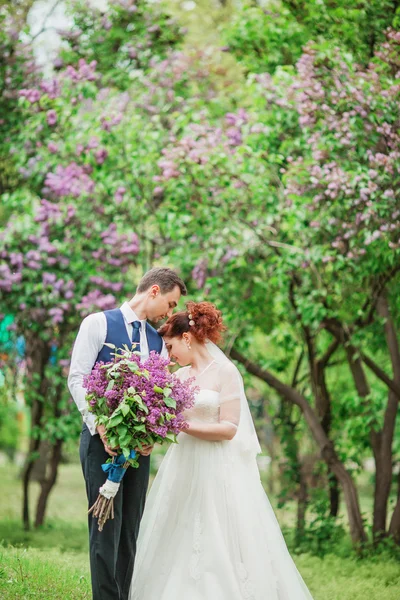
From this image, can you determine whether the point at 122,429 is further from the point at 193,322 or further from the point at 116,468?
the point at 193,322

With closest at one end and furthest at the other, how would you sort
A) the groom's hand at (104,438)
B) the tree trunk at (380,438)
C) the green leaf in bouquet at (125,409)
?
the green leaf in bouquet at (125,409) < the groom's hand at (104,438) < the tree trunk at (380,438)

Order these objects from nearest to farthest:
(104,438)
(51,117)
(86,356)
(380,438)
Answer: (104,438), (86,356), (380,438), (51,117)

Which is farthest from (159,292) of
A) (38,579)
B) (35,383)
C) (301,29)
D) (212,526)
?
(35,383)

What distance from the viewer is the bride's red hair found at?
16.4 feet

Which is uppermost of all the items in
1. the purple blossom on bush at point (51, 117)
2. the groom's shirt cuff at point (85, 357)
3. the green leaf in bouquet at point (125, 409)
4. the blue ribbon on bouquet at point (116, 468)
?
the purple blossom on bush at point (51, 117)

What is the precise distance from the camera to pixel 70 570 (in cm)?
578

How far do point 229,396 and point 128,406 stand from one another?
979mm

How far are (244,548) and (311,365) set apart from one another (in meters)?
4.80

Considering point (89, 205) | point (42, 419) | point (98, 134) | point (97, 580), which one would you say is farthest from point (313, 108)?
point (42, 419)

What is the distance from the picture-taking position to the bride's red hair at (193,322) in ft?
16.4

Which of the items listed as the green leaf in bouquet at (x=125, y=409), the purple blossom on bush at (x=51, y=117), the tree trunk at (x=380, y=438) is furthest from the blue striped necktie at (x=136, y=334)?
the purple blossom on bush at (x=51, y=117)

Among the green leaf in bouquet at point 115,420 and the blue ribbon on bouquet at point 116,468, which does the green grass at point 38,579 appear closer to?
the blue ribbon on bouquet at point 116,468

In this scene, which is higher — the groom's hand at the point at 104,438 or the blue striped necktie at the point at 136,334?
the blue striped necktie at the point at 136,334

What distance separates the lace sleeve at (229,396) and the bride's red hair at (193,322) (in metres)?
0.28
